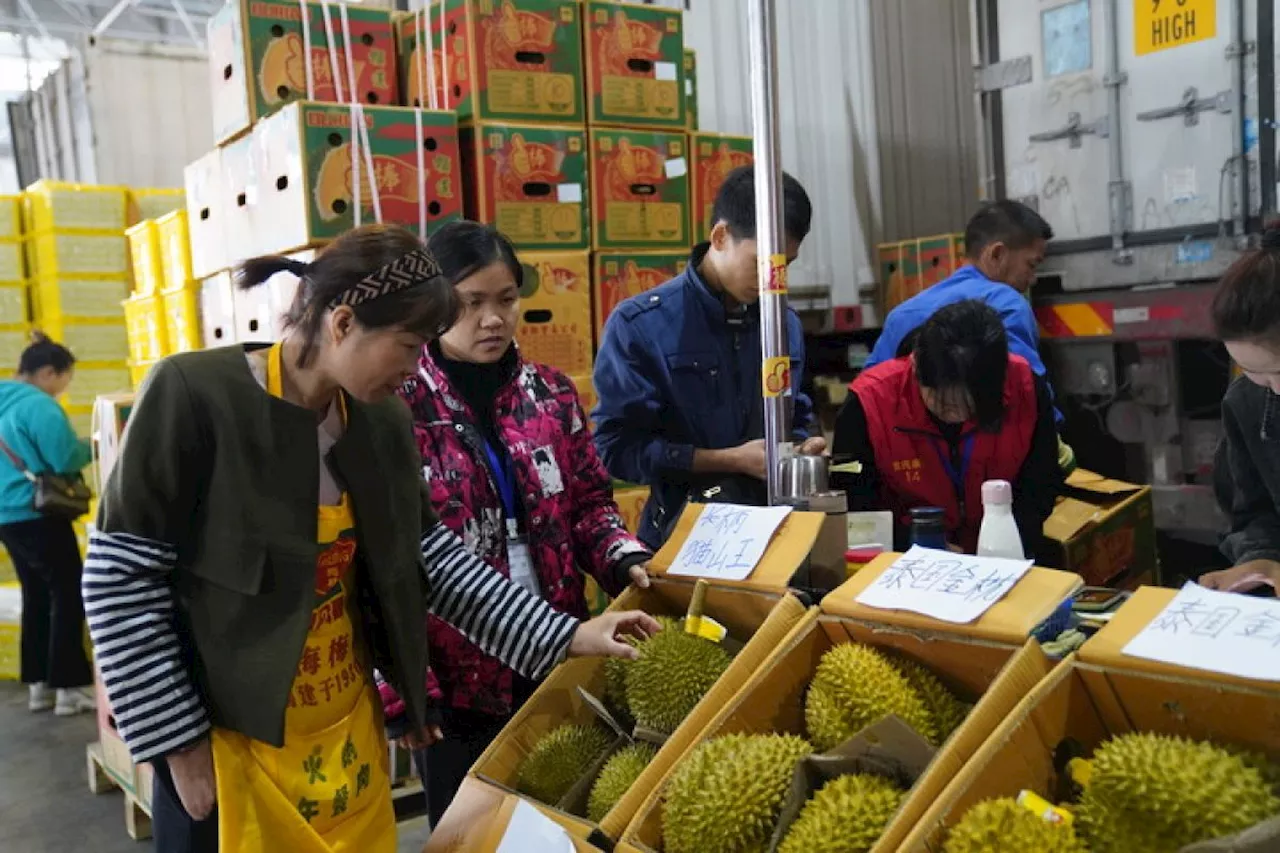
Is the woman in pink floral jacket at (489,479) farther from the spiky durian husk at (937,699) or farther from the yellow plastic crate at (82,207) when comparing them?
the yellow plastic crate at (82,207)

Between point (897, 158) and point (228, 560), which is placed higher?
point (897, 158)

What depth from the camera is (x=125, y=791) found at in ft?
11.8

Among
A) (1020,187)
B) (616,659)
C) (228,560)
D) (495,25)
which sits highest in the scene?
(495,25)

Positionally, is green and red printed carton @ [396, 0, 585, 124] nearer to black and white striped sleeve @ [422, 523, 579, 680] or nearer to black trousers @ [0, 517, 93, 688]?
black and white striped sleeve @ [422, 523, 579, 680]

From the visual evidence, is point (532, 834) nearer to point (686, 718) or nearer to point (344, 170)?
point (686, 718)

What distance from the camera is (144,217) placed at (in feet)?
21.0

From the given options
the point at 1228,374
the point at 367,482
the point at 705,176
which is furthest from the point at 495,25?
the point at 1228,374

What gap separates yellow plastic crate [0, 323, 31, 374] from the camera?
259 inches

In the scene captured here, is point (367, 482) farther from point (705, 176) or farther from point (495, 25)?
point (705, 176)

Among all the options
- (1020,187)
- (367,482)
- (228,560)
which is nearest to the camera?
(228,560)

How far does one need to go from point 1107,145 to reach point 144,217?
16.9 feet

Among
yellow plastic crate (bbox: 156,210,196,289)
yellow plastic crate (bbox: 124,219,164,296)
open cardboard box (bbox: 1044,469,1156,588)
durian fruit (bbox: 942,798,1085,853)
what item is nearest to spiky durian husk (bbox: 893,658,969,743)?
durian fruit (bbox: 942,798,1085,853)

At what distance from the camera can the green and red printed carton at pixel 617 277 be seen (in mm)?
3736

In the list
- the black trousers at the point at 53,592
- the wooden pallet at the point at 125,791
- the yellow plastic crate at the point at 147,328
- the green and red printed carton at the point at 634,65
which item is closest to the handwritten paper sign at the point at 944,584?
the green and red printed carton at the point at 634,65
